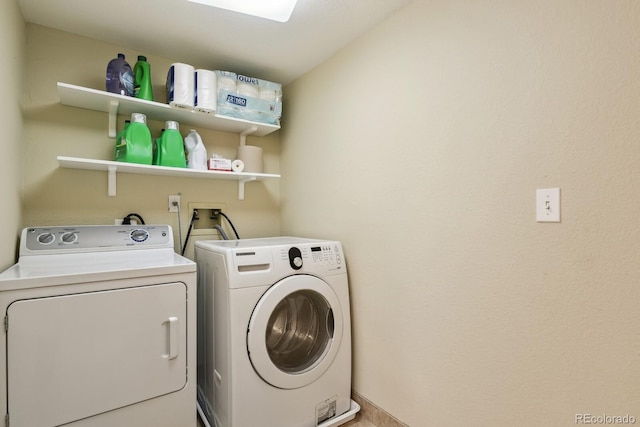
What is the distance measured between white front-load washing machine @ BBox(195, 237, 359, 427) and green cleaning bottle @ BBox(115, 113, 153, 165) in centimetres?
58

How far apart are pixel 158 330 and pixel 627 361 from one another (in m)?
1.59

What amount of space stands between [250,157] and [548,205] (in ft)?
5.75

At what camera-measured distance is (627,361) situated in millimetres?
855

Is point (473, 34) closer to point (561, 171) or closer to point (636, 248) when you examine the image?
point (561, 171)

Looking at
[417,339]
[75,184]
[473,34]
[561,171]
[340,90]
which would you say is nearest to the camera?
[561,171]

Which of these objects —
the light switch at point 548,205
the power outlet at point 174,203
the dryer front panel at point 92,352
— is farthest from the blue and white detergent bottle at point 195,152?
the light switch at point 548,205

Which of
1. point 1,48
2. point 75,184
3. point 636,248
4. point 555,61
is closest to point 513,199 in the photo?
point 636,248

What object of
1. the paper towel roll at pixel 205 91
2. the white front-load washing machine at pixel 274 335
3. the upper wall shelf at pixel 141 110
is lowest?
the white front-load washing machine at pixel 274 335

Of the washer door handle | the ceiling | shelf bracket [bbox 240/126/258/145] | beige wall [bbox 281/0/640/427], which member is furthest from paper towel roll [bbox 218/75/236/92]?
the washer door handle

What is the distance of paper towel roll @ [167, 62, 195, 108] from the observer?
5.65 ft

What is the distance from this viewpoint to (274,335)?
1.62m

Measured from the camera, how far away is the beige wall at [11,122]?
120cm

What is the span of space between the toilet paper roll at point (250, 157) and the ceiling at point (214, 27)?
0.55 metres

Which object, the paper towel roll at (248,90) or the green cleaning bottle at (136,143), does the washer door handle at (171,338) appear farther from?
the paper towel roll at (248,90)
